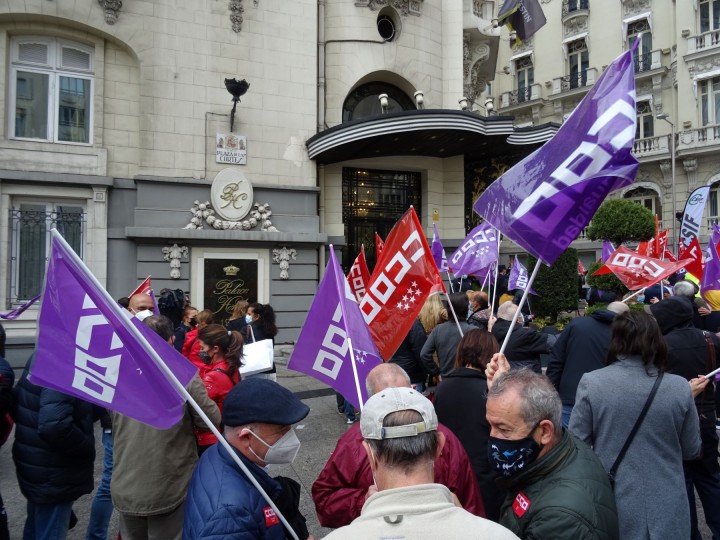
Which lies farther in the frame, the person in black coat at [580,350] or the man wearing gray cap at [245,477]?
the person in black coat at [580,350]

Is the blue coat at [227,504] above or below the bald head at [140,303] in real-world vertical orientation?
below

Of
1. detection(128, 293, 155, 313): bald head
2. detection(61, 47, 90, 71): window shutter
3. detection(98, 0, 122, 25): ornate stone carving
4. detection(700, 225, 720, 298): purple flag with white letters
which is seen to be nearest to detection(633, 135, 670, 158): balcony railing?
detection(700, 225, 720, 298): purple flag with white letters

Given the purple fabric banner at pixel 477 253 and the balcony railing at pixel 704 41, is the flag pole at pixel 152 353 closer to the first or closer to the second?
the purple fabric banner at pixel 477 253

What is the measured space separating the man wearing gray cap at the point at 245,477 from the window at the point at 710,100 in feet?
110

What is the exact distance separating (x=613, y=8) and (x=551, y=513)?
38.3m

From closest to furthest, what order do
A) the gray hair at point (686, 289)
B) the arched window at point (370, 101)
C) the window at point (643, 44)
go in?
the gray hair at point (686, 289)
the arched window at point (370, 101)
the window at point (643, 44)

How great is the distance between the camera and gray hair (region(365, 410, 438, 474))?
1.55 metres

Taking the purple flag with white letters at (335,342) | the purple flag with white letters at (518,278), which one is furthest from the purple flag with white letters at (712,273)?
the purple flag with white letters at (335,342)

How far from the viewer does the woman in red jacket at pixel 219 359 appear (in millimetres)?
3809

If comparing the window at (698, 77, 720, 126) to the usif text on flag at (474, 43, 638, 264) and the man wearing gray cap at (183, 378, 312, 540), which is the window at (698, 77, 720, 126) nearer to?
the usif text on flag at (474, 43, 638, 264)

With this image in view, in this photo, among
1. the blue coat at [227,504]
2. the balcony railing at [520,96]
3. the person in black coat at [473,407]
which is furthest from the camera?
the balcony railing at [520,96]

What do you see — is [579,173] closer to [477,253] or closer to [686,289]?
[686,289]

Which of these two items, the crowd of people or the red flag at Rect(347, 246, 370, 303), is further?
the red flag at Rect(347, 246, 370, 303)

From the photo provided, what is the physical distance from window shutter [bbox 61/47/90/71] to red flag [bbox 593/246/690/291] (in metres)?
11.8
